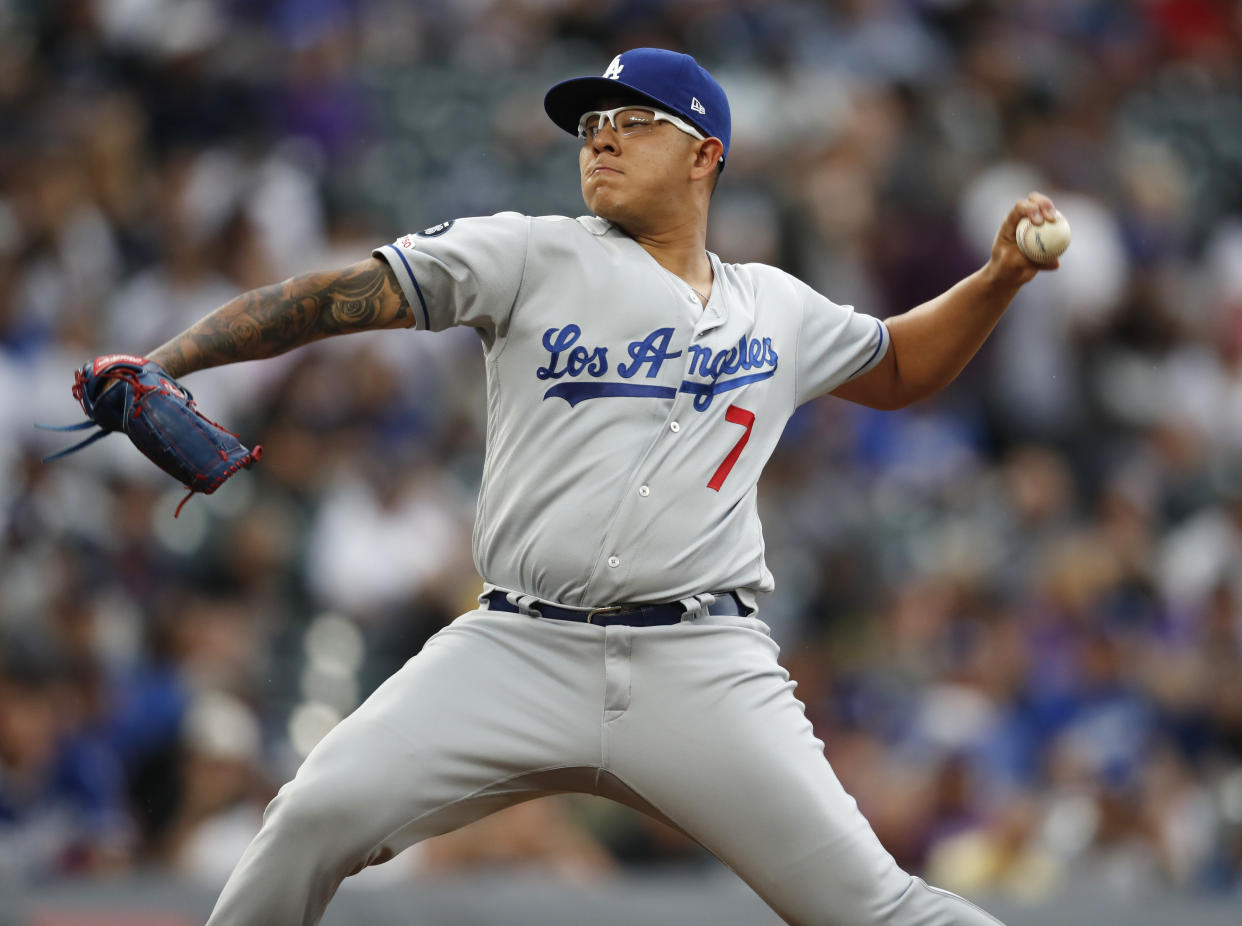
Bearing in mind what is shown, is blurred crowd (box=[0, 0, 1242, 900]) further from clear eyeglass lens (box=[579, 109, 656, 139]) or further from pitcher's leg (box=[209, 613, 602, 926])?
clear eyeglass lens (box=[579, 109, 656, 139])

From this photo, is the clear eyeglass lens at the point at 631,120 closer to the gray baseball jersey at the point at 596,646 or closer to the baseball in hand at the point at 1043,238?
the gray baseball jersey at the point at 596,646

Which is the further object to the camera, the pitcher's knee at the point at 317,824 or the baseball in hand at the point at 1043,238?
the baseball in hand at the point at 1043,238

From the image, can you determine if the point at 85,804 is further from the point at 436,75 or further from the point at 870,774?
the point at 436,75

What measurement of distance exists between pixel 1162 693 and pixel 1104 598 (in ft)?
1.75

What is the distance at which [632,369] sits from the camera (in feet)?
11.6

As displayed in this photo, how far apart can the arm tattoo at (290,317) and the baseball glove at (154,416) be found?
0.10 m

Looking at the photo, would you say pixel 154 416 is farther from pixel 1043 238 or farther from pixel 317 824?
pixel 1043 238

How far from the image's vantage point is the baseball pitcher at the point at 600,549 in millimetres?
3275

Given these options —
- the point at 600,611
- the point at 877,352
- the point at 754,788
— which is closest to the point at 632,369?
the point at 600,611

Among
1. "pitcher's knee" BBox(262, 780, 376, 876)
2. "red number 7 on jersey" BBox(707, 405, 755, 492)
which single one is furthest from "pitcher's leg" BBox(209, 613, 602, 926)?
"red number 7 on jersey" BBox(707, 405, 755, 492)

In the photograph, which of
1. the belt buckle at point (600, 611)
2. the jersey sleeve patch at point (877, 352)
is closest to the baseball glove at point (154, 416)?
the belt buckle at point (600, 611)

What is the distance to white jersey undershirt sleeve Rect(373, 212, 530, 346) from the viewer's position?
11.2 feet

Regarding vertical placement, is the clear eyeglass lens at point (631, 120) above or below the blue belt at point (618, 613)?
above

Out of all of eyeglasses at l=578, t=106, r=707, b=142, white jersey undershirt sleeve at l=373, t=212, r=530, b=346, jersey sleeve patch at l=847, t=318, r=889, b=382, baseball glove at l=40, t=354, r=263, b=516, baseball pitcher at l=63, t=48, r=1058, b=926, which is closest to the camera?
baseball glove at l=40, t=354, r=263, b=516
